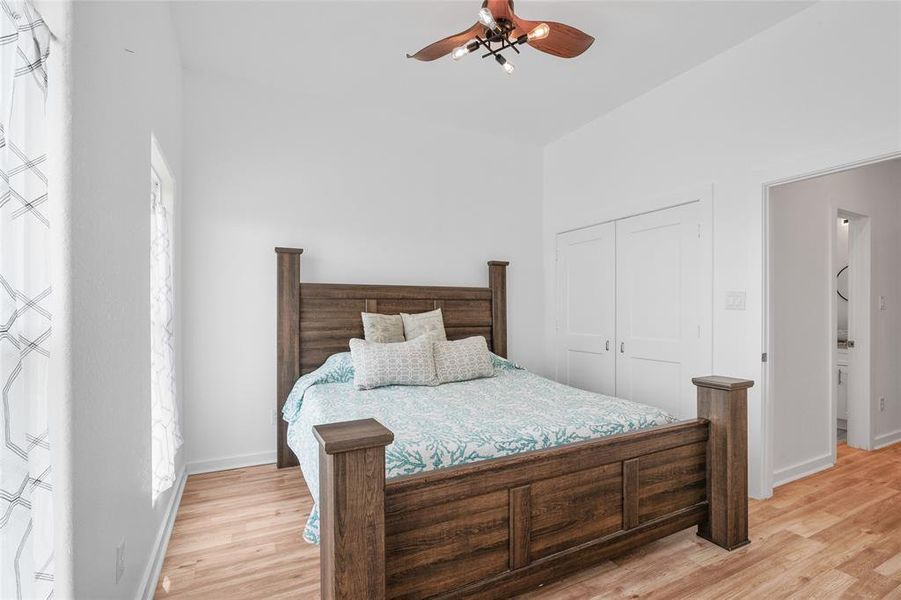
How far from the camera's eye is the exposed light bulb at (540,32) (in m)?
2.06

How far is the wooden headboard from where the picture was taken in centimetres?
336

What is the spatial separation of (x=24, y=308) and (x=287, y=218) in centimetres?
272

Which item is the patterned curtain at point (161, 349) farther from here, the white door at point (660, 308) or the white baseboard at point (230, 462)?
the white door at point (660, 308)

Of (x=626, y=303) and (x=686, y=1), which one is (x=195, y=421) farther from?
(x=686, y=1)

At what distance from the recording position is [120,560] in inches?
58.2

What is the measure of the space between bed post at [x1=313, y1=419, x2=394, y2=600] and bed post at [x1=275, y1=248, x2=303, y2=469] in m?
2.04

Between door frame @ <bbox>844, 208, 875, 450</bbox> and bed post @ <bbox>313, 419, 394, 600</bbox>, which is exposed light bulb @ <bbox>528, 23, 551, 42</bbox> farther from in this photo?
door frame @ <bbox>844, 208, 875, 450</bbox>

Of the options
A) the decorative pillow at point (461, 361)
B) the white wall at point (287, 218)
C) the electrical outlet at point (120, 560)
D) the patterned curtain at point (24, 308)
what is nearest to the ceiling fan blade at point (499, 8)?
the patterned curtain at point (24, 308)

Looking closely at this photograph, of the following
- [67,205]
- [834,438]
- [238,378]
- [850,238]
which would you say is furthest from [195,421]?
[850,238]

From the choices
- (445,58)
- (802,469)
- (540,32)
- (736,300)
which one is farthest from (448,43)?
(802,469)

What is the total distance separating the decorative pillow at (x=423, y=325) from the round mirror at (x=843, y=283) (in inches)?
161

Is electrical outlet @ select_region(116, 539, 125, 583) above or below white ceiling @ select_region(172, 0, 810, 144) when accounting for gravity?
below

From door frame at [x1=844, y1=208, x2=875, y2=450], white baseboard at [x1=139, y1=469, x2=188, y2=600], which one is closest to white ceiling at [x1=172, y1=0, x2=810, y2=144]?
door frame at [x1=844, y1=208, x2=875, y2=450]

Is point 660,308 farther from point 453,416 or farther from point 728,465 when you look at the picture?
point 453,416
